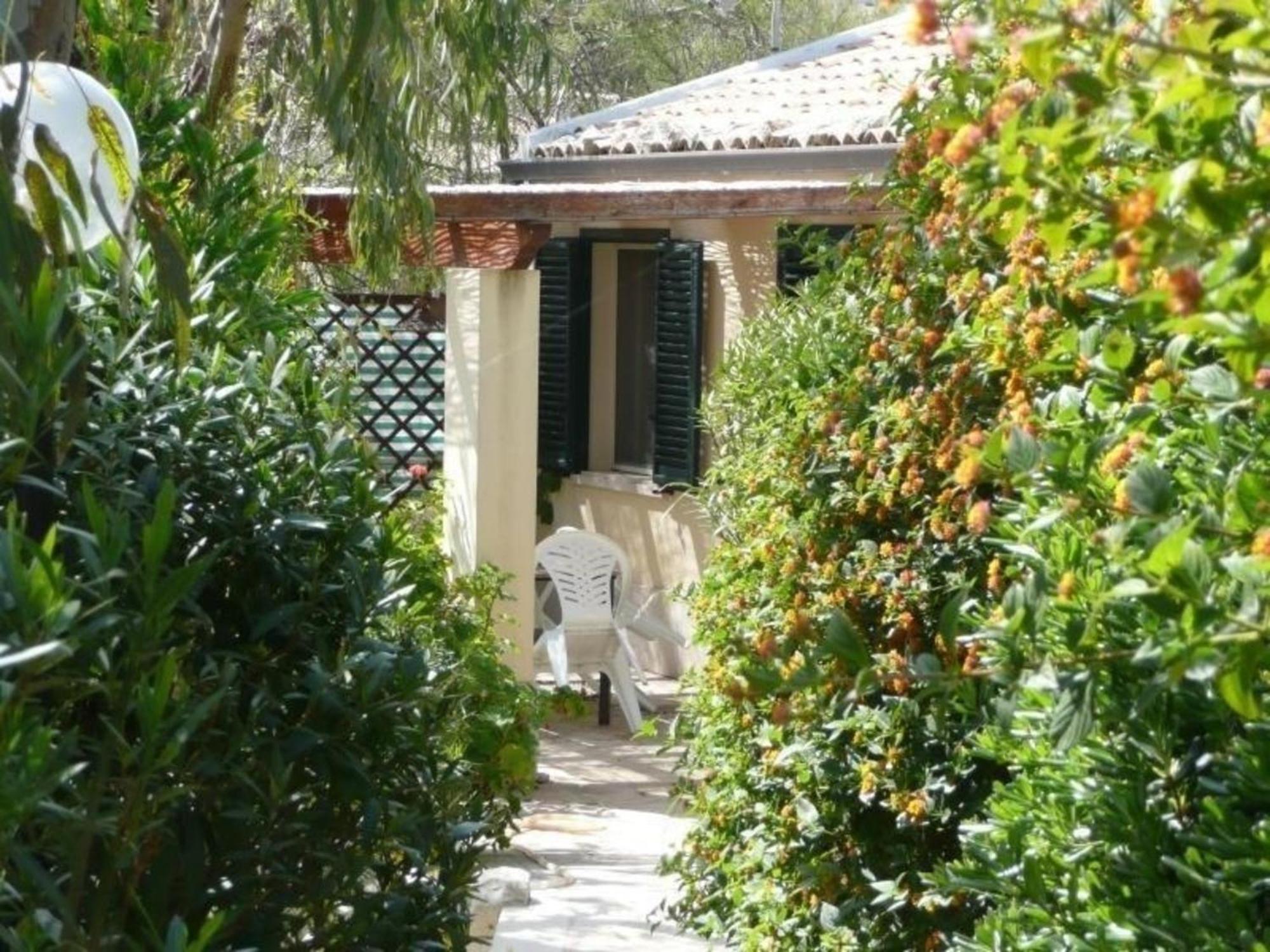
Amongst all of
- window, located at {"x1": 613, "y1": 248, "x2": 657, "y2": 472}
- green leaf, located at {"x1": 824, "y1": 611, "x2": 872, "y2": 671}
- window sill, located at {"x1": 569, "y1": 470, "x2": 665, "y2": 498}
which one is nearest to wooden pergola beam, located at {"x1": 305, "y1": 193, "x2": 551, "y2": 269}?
window sill, located at {"x1": 569, "y1": 470, "x2": 665, "y2": 498}

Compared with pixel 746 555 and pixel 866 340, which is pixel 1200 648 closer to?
pixel 866 340

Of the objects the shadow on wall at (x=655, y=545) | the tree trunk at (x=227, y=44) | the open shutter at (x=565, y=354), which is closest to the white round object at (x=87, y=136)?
the tree trunk at (x=227, y=44)

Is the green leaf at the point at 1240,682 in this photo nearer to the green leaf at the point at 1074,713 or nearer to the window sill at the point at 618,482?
the green leaf at the point at 1074,713

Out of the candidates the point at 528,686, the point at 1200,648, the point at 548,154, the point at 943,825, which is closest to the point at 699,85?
the point at 548,154

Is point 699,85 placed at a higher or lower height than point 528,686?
higher

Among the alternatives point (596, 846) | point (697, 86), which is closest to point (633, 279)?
point (697, 86)

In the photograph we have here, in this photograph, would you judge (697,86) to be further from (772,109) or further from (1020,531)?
(1020,531)

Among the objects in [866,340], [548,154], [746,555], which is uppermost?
[548,154]

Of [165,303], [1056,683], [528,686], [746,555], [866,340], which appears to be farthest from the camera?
[528,686]

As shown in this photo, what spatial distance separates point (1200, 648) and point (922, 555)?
7.78ft

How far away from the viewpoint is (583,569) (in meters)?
10.6

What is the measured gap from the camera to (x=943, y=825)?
3.99 m

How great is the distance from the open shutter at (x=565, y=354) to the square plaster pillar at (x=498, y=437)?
2456mm

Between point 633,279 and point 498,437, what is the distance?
3.00 meters
